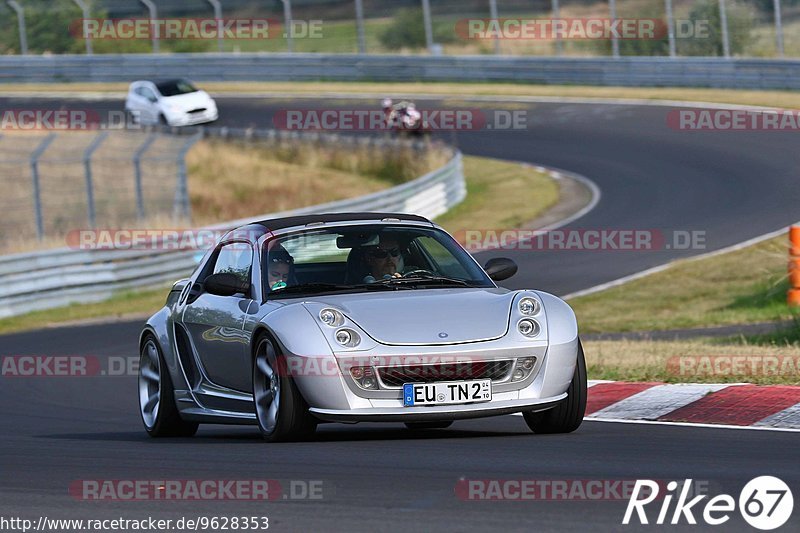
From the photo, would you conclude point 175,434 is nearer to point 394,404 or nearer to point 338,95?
point 394,404

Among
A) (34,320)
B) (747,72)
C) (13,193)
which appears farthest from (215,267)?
(747,72)

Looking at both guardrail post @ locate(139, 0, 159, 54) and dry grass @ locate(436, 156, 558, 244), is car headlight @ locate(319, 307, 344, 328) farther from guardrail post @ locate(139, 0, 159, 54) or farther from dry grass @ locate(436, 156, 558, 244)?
guardrail post @ locate(139, 0, 159, 54)

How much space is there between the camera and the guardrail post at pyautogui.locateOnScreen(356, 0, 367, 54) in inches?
1853

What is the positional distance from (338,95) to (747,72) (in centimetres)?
1301

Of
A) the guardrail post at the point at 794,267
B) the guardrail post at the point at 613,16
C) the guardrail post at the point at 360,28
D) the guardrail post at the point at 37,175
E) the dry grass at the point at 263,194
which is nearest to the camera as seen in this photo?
the guardrail post at the point at 794,267

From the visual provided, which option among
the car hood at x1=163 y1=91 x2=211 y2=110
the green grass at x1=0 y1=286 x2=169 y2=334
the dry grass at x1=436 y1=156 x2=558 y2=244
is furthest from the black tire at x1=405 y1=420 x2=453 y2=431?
the car hood at x1=163 y1=91 x2=211 y2=110

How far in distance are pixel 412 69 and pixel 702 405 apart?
38.4 metres

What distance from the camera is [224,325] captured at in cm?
911

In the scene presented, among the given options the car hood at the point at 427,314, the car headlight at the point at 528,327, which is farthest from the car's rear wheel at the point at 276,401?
the car headlight at the point at 528,327

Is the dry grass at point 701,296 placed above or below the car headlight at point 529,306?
A: below

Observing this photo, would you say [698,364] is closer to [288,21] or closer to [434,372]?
[434,372]

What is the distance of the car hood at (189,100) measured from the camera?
4362 centimetres

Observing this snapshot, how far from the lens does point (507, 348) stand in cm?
805

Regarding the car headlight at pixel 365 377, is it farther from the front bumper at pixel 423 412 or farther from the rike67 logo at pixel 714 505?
the rike67 logo at pixel 714 505
